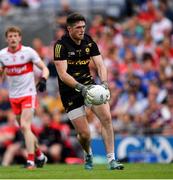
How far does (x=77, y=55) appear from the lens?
1485 centimetres

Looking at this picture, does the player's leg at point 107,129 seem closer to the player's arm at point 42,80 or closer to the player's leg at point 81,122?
the player's leg at point 81,122

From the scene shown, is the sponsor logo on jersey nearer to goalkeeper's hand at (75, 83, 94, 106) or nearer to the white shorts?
the white shorts

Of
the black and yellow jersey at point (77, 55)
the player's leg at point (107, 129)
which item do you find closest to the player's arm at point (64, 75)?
the black and yellow jersey at point (77, 55)

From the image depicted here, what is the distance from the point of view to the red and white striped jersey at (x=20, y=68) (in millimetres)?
16500

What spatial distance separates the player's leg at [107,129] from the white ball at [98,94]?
0.31 m

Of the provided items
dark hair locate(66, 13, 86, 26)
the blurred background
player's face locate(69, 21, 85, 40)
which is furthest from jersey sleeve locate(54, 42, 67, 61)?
the blurred background

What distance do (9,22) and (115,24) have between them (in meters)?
3.37

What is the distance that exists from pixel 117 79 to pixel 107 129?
350 inches

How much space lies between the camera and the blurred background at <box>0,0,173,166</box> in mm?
20734

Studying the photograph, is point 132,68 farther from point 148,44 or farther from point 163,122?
point 163,122

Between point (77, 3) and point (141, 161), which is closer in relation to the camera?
point (141, 161)

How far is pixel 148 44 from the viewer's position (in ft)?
79.4

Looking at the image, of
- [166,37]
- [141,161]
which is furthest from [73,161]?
[166,37]

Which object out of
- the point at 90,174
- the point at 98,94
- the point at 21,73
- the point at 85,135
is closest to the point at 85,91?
the point at 98,94
